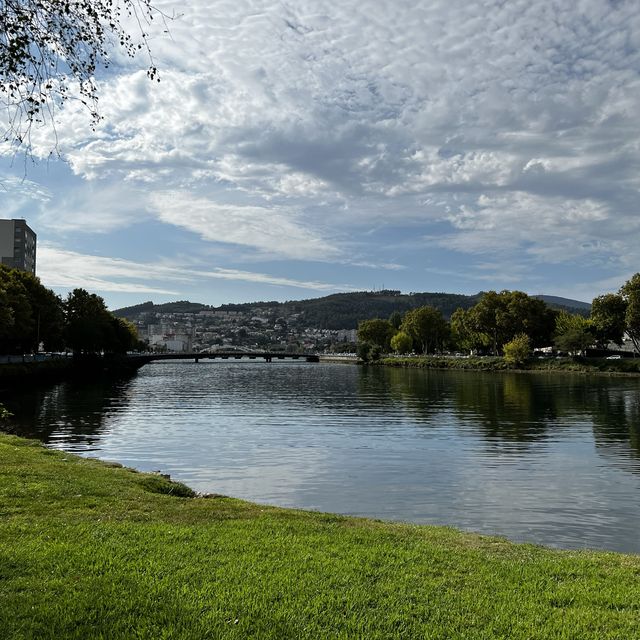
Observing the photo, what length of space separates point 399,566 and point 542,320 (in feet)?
459

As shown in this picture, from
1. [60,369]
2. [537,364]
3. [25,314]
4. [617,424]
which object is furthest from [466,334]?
[617,424]

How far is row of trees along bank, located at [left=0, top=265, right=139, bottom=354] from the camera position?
69688 mm

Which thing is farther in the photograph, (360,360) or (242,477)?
(360,360)

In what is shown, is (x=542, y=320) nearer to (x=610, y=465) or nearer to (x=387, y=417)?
(x=387, y=417)

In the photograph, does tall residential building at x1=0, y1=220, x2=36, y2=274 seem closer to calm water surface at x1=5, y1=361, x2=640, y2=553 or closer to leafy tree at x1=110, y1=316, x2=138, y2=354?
leafy tree at x1=110, y1=316, x2=138, y2=354

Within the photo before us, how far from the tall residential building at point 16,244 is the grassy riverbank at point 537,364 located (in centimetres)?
10681

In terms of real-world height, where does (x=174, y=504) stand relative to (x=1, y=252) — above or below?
below

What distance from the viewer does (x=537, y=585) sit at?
28.0ft

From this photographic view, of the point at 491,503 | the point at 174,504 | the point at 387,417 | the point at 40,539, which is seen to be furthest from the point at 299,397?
the point at 40,539

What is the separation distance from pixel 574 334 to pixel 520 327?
20.8 m

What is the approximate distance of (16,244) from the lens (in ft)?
523

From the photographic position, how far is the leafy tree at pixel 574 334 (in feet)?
384

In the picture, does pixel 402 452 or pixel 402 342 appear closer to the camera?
pixel 402 452

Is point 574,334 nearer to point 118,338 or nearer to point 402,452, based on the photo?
point 118,338
